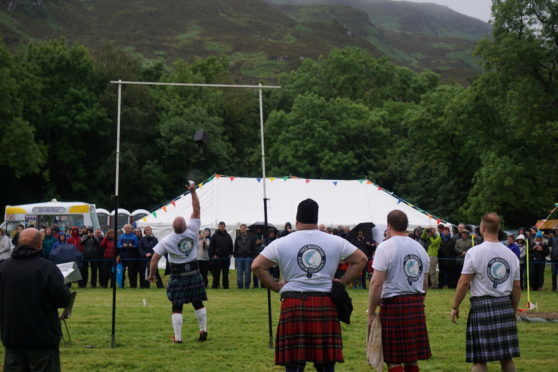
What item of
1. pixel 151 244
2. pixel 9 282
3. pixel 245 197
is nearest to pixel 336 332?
pixel 9 282

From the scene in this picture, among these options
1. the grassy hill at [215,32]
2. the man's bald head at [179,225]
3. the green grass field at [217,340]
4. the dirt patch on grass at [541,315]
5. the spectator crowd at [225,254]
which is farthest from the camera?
the grassy hill at [215,32]

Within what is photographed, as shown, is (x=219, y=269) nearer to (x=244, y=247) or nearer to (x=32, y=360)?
(x=244, y=247)

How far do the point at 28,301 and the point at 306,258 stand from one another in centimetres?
192

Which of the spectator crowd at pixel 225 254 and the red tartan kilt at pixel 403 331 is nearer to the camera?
the red tartan kilt at pixel 403 331

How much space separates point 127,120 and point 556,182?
23668 millimetres

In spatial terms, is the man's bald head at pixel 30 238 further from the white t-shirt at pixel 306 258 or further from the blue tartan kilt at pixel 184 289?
the blue tartan kilt at pixel 184 289

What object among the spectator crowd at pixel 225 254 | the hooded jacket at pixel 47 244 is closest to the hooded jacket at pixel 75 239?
the spectator crowd at pixel 225 254

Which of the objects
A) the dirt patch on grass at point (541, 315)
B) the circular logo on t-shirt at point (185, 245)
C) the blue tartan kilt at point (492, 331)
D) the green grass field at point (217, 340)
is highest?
the circular logo on t-shirt at point (185, 245)

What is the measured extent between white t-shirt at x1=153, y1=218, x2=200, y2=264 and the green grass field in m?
1.01

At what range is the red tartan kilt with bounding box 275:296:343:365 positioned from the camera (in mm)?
5176

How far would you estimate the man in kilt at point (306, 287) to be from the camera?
5133 millimetres

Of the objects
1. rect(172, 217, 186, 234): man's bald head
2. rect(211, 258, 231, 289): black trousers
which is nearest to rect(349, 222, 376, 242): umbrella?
rect(211, 258, 231, 289): black trousers

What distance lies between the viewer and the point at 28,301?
17.1ft

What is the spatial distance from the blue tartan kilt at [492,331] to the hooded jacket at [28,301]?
10.4 ft
